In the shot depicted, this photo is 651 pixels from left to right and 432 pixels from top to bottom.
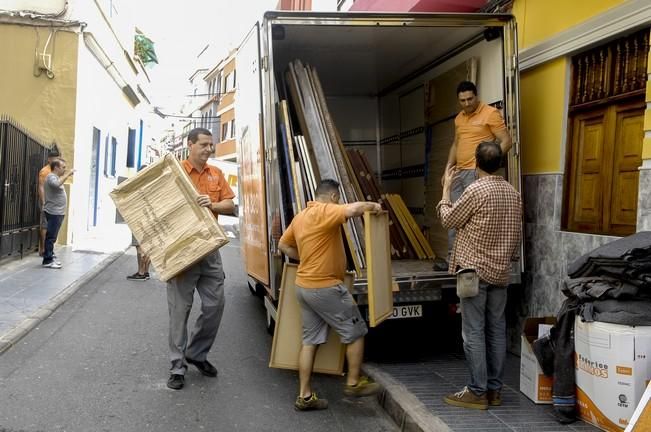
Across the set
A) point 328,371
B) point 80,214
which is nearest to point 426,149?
point 328,371

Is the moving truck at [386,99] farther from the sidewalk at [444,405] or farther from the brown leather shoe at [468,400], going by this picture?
the brown leather shoe at [468,400]

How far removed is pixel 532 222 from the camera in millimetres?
5844

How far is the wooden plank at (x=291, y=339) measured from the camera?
4.86 meters

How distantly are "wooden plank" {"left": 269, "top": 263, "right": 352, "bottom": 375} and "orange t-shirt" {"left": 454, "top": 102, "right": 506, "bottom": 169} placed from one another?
1851mm

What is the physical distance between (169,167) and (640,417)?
11.5 ft

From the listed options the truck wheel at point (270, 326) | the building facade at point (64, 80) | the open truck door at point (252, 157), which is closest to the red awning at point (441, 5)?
the open truck door at point (252, 157)

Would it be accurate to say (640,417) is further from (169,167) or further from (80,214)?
(80,214)

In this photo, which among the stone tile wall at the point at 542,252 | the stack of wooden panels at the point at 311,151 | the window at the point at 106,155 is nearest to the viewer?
the stone tile wall at the point at 542,252

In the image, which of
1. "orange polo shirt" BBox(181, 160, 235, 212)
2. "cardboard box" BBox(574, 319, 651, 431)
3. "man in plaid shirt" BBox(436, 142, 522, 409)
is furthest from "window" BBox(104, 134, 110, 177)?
"cardboard box" BBox(574, 319, 651, 431)

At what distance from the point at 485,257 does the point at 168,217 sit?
232 centimetres

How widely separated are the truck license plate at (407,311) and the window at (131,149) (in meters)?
20.9

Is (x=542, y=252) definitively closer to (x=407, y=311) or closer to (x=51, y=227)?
(x=407, y=311)

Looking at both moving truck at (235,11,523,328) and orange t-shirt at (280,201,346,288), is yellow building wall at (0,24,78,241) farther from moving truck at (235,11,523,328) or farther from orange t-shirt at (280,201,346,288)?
orange t-shirt at (280,201,346,288)

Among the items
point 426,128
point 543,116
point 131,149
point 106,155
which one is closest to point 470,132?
point 543,116
